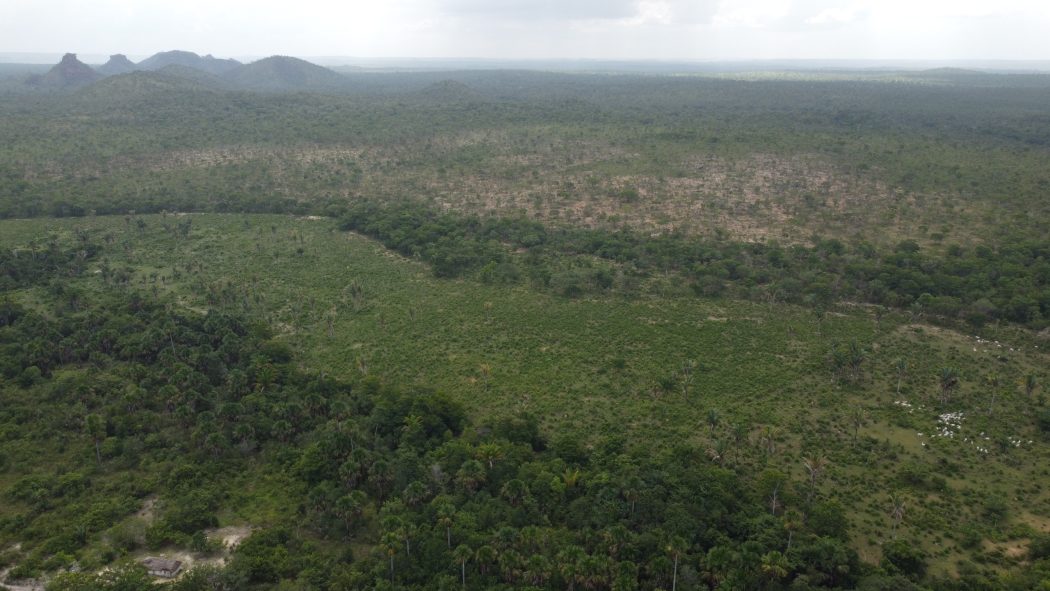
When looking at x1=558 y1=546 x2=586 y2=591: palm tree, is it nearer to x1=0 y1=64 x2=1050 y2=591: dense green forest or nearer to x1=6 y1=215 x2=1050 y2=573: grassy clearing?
x1=0 y1=64 x2=1050 y2=591: dense green forest

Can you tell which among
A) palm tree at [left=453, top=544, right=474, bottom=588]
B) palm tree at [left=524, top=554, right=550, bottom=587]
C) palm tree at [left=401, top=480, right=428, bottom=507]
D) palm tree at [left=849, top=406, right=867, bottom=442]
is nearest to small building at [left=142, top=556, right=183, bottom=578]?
palm tree at [left=401, top=480, right=428, bottom=507]

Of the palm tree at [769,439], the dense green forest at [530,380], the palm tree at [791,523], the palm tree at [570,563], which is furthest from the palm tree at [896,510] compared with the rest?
the palm tree at [570,563]

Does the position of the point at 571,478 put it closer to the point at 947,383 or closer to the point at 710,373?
the point at 710,373

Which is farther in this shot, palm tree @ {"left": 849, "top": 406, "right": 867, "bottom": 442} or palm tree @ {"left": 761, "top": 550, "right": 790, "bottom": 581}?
palm tree @ {"left": 849, "top": 406, "right": 867, "bottom": 442}

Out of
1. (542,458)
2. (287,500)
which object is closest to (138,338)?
(287,500)

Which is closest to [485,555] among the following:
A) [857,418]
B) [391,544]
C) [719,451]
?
[391,544]
